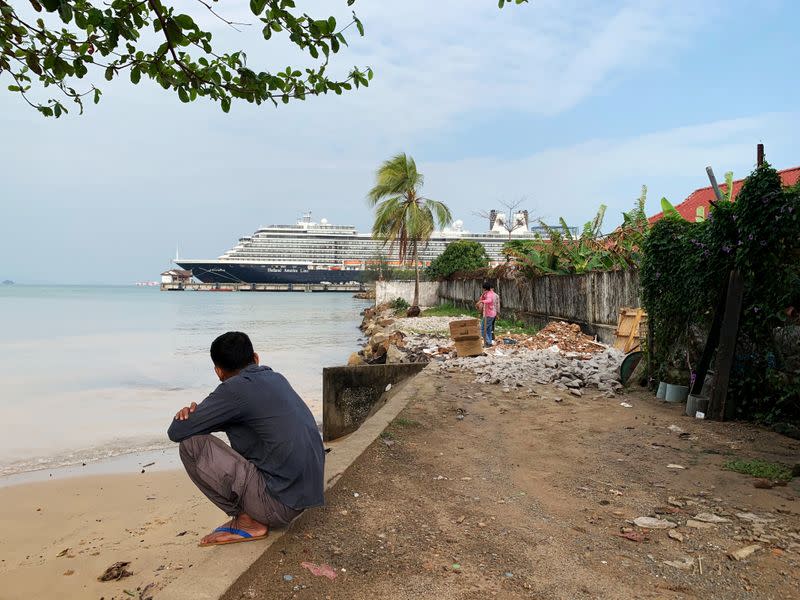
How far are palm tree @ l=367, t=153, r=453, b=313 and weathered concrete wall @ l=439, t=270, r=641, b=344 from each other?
26.8 feet

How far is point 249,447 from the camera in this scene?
2.97 meters

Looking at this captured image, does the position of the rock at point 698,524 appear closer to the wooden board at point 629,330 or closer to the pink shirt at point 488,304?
the wooden board at point 629,330

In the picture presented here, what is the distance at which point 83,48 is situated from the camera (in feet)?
11.8

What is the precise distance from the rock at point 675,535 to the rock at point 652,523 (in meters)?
0.07

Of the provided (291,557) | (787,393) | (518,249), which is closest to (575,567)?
(291,557)

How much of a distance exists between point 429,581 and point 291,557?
2.24 feet

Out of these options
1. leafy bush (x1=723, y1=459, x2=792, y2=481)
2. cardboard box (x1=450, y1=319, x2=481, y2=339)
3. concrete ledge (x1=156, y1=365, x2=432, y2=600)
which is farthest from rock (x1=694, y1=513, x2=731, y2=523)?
cardboard box (x1=450, y1=319, x2=481, y2=339)

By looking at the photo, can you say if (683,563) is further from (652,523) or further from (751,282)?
(751,282)

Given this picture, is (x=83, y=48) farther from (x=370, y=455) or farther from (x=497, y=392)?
(x=497, y=392)

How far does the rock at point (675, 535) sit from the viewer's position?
315 centimetres

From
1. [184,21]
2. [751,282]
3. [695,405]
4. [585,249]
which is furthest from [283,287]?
[184,21]

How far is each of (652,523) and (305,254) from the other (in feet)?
309

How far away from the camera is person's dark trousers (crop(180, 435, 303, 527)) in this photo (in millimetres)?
2906

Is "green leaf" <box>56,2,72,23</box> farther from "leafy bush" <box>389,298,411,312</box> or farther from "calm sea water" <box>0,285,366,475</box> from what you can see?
"leafy bush" <box>389,298,411,312</box>
